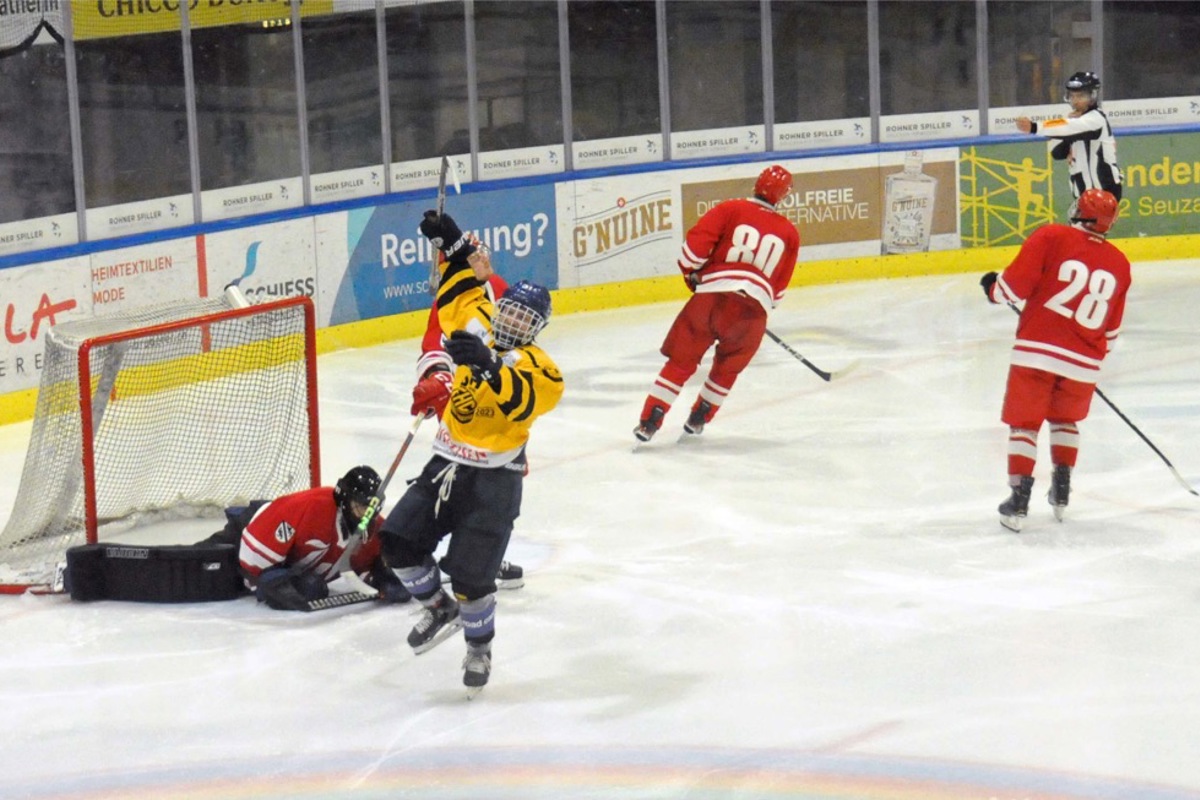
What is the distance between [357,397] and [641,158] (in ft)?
10.9

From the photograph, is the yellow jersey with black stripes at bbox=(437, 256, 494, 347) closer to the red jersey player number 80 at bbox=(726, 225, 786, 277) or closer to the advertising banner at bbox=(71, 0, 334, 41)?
the red jersey player number 80 at bbox=(726, 225, 786, 277)

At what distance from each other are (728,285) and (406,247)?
304 centimetres

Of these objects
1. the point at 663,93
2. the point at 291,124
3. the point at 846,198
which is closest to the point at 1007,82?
the point at 846,198

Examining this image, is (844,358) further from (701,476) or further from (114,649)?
(114,649)

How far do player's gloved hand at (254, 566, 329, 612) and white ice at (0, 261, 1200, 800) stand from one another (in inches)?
1.6

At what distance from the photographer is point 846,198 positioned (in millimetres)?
11023

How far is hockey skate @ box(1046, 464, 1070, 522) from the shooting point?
5.88 m

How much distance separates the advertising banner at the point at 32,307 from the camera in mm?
7746

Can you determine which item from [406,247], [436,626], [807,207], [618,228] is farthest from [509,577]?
[807,207]

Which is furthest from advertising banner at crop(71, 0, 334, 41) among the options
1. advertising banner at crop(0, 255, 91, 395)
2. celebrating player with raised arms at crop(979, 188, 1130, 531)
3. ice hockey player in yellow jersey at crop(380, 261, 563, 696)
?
ice hockey player in yellow jersey at crop(380, 261, 563, 696)

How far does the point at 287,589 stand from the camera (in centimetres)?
514

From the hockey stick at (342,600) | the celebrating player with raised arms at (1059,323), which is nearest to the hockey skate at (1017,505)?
the celebrating player with raised arms at (1059,323)

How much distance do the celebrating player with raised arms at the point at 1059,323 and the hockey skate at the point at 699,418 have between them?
1619 mm

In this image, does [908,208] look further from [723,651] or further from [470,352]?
[470,352]
